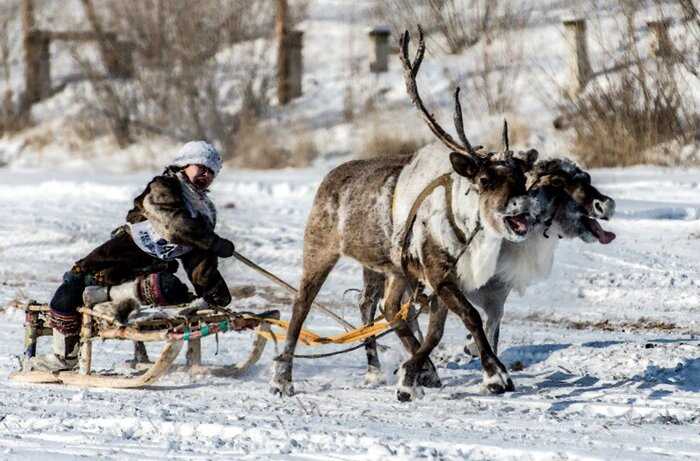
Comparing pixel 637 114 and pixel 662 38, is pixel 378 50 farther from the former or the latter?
pixel 662 38

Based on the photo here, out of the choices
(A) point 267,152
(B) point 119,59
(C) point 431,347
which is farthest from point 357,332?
(B) point 119,59

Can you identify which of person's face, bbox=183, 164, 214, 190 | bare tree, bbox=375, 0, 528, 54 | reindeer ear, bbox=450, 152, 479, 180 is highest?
bare tree, bbox=375, 0, 528, 54

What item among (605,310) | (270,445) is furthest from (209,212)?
(605,310)

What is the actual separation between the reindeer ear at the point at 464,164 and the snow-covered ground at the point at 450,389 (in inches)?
50.1

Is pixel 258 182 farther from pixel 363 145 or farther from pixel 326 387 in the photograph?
pixel 326 387

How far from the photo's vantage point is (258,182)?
2027 cm

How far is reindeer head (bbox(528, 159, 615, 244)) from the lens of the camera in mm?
8156

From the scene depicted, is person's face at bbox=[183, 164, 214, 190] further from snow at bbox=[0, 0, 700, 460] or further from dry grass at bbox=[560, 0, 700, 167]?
dry grass at bbox=[560, 0, 700, 167]

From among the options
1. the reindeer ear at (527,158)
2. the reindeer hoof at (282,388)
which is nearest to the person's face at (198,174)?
the reindeer hoof at (282,388)

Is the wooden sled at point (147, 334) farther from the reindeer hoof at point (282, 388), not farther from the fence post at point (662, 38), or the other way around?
the fence post at point (662, 38)

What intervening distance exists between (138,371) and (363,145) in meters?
15.6

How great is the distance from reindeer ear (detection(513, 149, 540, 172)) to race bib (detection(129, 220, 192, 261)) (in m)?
2.12

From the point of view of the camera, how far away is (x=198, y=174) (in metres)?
8.52

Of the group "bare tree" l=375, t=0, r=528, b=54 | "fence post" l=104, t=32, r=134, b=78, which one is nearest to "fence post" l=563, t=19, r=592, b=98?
"bare tree" l=375, t=0, r=528, b=54
